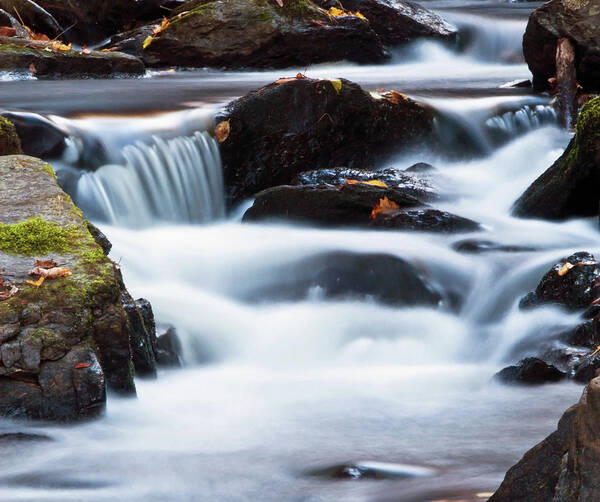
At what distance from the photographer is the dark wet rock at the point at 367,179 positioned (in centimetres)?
754

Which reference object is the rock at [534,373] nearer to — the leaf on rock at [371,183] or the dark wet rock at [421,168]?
the leaf on rock at [371,183]

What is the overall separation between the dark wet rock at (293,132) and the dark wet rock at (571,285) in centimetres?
315

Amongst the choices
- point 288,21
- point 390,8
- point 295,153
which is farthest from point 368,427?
point 390,8

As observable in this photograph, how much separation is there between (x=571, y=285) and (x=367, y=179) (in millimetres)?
2537

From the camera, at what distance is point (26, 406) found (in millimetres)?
3639

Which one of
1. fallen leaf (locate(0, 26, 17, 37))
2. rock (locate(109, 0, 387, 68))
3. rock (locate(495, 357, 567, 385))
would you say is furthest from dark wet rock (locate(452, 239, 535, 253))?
fallen leaf (locate(0, 26, 17, 37))

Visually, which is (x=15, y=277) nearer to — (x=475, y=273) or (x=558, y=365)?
(x=558, y=365)

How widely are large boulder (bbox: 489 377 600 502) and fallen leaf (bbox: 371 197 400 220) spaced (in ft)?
15.7

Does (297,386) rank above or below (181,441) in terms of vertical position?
below

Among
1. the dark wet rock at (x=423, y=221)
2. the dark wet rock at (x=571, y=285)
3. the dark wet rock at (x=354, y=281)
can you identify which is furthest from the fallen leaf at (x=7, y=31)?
the dark wet rock at (x=571, y=285)

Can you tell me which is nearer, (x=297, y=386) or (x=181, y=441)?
Answer: (x=181, y=441)

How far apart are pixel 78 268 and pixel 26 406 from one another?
0.69 m

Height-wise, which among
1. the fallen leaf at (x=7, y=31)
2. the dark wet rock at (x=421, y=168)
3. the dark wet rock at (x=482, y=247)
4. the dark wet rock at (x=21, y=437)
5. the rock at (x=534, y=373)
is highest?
the fallen leaf at (x=7, y=31)

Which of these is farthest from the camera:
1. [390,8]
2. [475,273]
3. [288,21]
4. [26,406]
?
[390,8]
